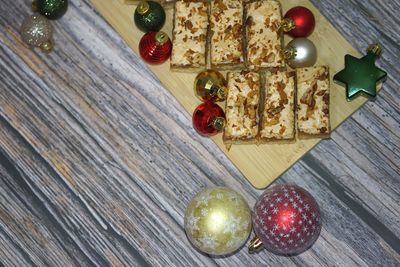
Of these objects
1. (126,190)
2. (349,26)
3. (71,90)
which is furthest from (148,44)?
(349,26)

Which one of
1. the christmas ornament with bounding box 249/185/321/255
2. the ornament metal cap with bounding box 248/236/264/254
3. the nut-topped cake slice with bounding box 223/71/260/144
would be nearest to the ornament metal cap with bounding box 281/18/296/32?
the nut-topped cake slice with bounding box 223/71/260/144

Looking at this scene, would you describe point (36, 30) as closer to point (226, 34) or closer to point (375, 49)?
point (226, 34)

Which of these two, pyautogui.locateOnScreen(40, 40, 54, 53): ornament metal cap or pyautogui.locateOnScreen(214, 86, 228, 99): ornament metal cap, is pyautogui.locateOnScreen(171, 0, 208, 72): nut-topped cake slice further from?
pyautogui.locateOnScreen(40, 40, 54, 53): ornament metal cap

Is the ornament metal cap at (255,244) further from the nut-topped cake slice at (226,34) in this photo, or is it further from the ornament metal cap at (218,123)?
the nut-topped cake slice at (226,34)

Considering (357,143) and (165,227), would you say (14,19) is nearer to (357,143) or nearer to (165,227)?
(165,227)

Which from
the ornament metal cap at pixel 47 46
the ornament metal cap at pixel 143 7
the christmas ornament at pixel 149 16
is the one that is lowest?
the ornament metal cap at pixel 47 46

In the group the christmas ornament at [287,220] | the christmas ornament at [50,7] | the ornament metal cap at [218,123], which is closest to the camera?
the christmas ornament at [287,220]

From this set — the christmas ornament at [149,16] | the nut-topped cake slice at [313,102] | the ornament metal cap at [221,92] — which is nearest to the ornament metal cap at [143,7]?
the christmas ornament at [149,16]
